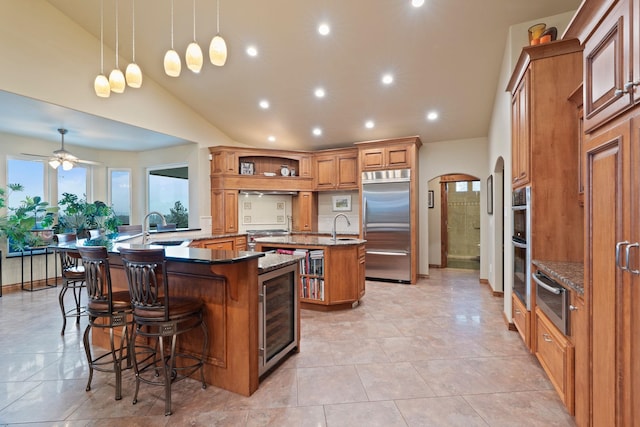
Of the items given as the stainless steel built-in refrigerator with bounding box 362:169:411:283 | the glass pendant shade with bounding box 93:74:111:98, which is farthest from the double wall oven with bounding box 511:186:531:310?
the glass pendant shade with bounding box 93:74:111:98

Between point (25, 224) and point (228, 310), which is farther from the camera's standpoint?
point (25, 224)

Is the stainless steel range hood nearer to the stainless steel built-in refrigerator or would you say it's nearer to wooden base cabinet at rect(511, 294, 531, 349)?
the stainless steel built-in refrigerator

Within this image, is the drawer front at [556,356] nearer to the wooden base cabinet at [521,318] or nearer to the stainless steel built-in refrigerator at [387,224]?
the wooden base cabinet at [521,318]

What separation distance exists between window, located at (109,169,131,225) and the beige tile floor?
3.64 m

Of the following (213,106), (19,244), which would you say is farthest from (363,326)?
(19,244)

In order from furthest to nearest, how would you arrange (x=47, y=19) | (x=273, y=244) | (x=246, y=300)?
(x=273, y=244)
(x=47, y=19)
(x=246, y=300)

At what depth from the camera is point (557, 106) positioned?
2551 millimetres

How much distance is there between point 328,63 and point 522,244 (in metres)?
3.39

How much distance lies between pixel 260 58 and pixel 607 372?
4.79m

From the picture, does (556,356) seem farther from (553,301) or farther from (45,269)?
(45,269)

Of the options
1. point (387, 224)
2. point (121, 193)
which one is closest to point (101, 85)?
point (387, 224)

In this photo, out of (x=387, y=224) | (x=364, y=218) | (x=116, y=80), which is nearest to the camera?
(x=116, y=80)

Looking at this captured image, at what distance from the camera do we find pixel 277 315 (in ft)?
8.46

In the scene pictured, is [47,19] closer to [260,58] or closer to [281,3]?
[260,58]
